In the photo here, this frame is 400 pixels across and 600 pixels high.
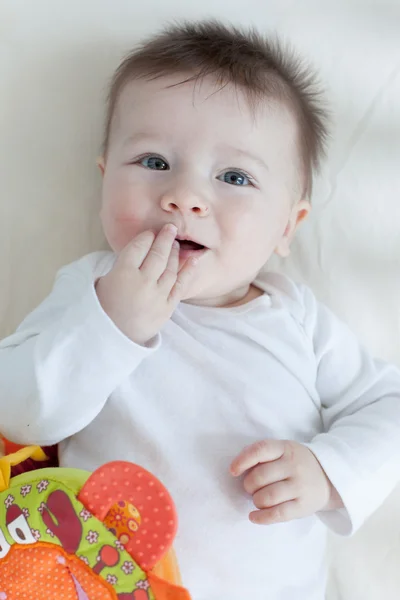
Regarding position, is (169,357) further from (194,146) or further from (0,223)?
(0,223)

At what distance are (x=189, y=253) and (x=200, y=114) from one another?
19 cm

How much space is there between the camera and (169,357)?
1.02 meters

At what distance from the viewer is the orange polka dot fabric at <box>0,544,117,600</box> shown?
0.82 meters

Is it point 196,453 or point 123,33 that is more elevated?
point 123,33

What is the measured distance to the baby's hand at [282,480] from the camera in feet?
3.07

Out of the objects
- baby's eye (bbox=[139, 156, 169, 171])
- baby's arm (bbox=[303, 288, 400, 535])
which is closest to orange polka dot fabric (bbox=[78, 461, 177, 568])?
baby's arm (bbox=[303, 288, 400, 535])

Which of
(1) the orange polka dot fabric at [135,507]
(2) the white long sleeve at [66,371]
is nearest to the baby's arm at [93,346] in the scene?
(2) the white long sleeve at [66,371]

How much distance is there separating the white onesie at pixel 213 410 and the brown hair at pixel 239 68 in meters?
0.27

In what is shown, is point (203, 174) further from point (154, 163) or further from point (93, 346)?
point (93, 346)

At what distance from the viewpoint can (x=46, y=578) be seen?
0.82m

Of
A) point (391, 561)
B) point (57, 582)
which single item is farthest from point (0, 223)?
point (391, 561)

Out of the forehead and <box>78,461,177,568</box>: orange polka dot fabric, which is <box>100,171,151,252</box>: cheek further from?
<box>78,461,177,568</box>: orange polka dot fabric

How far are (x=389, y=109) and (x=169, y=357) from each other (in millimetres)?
590

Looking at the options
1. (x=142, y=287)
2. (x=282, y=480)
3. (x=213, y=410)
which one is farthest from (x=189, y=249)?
(x=282, y=480)
